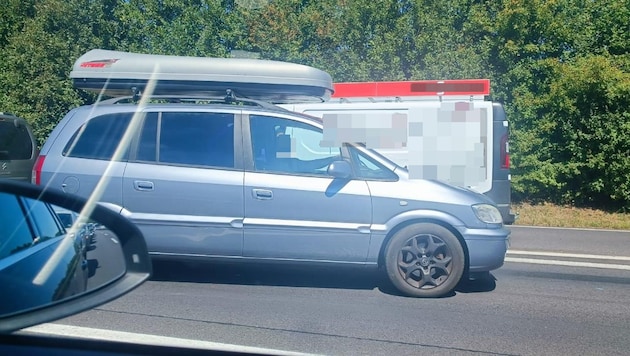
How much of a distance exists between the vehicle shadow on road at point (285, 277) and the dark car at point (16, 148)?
171 inches

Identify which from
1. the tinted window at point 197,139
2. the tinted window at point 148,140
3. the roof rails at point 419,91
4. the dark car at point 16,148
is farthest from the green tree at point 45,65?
the tinted window at point 197,139

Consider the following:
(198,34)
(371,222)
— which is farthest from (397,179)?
(198,34)

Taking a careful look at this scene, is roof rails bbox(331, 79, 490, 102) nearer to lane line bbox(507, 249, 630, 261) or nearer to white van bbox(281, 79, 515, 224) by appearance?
white van bbox(281, 79, 515, 224)

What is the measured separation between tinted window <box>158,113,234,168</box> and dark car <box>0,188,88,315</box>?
3.52 m

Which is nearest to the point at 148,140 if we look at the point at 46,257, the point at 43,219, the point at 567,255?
the point at 43,219

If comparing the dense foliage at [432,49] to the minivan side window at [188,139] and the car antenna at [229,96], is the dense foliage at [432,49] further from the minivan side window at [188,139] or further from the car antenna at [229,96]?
the minivan side window at [188,139]

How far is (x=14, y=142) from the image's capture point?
35.0 ft

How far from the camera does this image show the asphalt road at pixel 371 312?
16.4 feet

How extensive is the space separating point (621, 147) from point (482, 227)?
30.1 ft

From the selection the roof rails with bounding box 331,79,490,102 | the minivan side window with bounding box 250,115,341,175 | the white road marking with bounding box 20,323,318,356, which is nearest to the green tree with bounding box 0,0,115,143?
the roof rails with bounding box 331,79,490,102

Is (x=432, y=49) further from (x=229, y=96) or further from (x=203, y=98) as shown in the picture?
(x=229, y=96)

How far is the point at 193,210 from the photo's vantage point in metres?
6.42

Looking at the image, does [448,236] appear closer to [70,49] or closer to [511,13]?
[511,13]

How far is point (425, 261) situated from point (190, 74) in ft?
9.99
